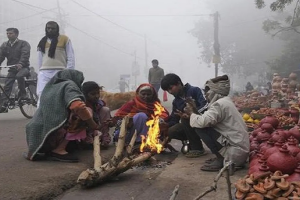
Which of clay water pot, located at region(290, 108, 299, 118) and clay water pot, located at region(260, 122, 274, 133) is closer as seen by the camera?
clay water pot, located at region(260, 122, 274, 133)

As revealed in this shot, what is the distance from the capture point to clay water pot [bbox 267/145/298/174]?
2.66 meters

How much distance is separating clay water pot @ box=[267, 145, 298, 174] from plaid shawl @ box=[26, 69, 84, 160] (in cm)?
217

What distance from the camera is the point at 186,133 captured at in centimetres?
475

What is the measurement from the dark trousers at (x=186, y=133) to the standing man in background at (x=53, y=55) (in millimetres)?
2269

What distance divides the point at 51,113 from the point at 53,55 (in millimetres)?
2268

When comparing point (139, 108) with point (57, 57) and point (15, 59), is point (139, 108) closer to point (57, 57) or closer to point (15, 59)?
point (57, 57)

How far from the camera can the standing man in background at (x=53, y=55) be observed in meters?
5.88

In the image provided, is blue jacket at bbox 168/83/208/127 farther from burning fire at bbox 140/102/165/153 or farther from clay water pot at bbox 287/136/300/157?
clay water pot at bbox 287/136/300/157

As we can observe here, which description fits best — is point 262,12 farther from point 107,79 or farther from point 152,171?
point 152,171

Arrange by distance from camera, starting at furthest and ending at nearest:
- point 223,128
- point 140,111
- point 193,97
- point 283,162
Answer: point 140,111 → point 193,97 → point 223,128 → point 283,162

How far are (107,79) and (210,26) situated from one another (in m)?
20.4

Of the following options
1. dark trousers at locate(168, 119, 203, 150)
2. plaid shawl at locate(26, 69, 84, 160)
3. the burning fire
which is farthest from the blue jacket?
plaid shawl at locate(26, 69, 84, 160)

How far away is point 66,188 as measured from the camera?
343 centimetres

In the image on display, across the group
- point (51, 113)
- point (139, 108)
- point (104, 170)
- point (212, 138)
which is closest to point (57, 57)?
point (139, 108)
